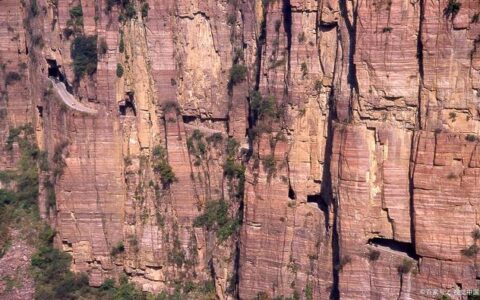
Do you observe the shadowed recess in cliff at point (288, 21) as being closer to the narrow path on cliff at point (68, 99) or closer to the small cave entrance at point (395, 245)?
the small cave entrance at point (395, 245)

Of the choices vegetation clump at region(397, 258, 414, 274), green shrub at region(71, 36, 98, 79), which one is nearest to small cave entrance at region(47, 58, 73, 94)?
green shrub at region(71, 36, 98, 79)

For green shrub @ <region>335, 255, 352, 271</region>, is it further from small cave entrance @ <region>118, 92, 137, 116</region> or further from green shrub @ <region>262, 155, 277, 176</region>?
small cave entrance @ <region>118, 92, 137, 116</region>

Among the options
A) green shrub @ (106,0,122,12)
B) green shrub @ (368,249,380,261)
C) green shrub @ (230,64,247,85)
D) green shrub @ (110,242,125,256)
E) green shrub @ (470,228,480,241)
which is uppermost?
green shrub @ (106,0,122,12)

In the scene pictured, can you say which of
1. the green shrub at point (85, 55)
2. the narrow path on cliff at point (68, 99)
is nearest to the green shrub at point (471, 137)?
the narrow path on cliff at point (68, 99)

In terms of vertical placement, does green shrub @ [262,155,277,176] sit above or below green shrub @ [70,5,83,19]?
below

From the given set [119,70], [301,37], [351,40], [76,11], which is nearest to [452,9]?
[351,40]

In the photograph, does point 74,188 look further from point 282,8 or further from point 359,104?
point 359,104
